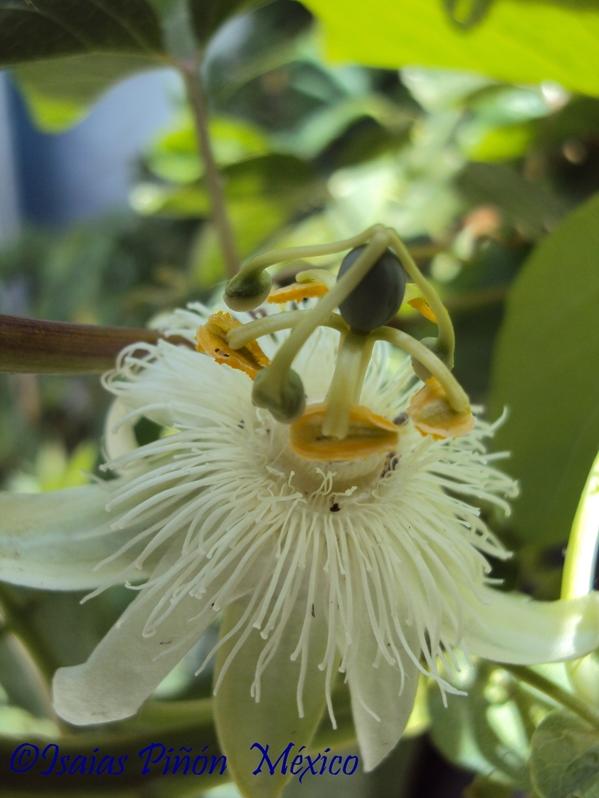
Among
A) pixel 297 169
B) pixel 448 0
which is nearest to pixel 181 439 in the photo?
pixel 448 0

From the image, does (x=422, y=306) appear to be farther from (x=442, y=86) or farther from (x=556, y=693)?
(x=442, y=86)

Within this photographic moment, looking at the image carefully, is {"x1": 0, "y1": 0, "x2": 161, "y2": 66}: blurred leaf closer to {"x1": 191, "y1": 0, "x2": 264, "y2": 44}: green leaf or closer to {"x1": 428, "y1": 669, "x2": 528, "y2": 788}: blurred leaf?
{"x1": 191, "y1": 0, "x2": 264, "y2": 44}: green leaf

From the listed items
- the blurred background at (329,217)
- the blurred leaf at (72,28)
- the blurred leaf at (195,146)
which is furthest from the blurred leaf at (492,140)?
the blurred leaf at (72,28)

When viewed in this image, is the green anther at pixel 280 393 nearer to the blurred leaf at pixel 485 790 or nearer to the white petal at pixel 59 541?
the white petal at pixel 59 541

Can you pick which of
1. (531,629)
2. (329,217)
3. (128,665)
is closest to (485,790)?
(531,629)

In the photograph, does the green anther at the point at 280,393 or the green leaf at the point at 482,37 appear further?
the green leaf at the point at 482,37

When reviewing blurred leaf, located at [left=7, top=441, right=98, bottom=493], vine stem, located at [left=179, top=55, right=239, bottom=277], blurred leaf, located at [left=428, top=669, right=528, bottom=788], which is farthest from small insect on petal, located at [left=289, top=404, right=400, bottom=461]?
blurred leaf, located at [left=7, top=441, right=98, bottom=493]

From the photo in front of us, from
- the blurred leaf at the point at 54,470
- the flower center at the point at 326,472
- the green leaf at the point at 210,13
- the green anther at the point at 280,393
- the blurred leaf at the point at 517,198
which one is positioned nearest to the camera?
the green anther at the point at 280,393
